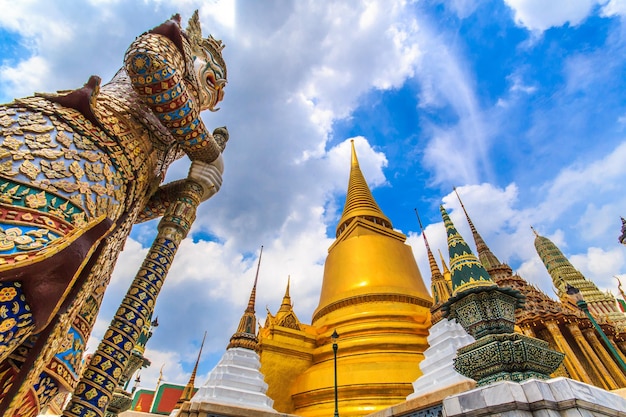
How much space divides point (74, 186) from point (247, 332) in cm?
824

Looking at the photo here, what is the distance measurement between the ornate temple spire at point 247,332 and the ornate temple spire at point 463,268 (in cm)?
Answer: 685

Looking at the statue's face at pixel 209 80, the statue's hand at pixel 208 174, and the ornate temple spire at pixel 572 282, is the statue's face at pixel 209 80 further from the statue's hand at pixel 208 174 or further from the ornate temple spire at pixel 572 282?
the ornate temple spire at pixel 572 282

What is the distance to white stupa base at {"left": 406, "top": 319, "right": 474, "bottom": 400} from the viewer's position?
6.10m

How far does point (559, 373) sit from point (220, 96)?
12954 millimetres

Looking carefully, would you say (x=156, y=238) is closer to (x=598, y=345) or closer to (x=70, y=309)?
(x=70, y=309)

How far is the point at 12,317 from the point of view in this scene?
171cm

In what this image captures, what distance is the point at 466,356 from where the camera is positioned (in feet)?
8.96

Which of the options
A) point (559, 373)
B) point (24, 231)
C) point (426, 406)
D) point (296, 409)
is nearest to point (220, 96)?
point (24, 231)

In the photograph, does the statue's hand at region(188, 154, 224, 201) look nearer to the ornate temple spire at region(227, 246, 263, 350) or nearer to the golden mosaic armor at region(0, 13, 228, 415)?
the golden mosaic armor at region(0, 13, 228, 415)

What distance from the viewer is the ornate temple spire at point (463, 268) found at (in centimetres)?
318

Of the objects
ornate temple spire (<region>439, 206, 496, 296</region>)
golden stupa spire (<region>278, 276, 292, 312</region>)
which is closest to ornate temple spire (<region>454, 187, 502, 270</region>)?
golden stupa spire (<region>278, 276, 292, 312</region>)

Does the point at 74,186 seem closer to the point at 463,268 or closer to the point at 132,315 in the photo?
the point at 132,315

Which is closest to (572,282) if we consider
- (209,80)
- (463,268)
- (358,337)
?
(358,337)

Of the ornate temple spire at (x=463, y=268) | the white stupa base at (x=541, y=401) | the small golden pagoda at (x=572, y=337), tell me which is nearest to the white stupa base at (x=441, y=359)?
the ornate temple spire at (x=463, y=268)
